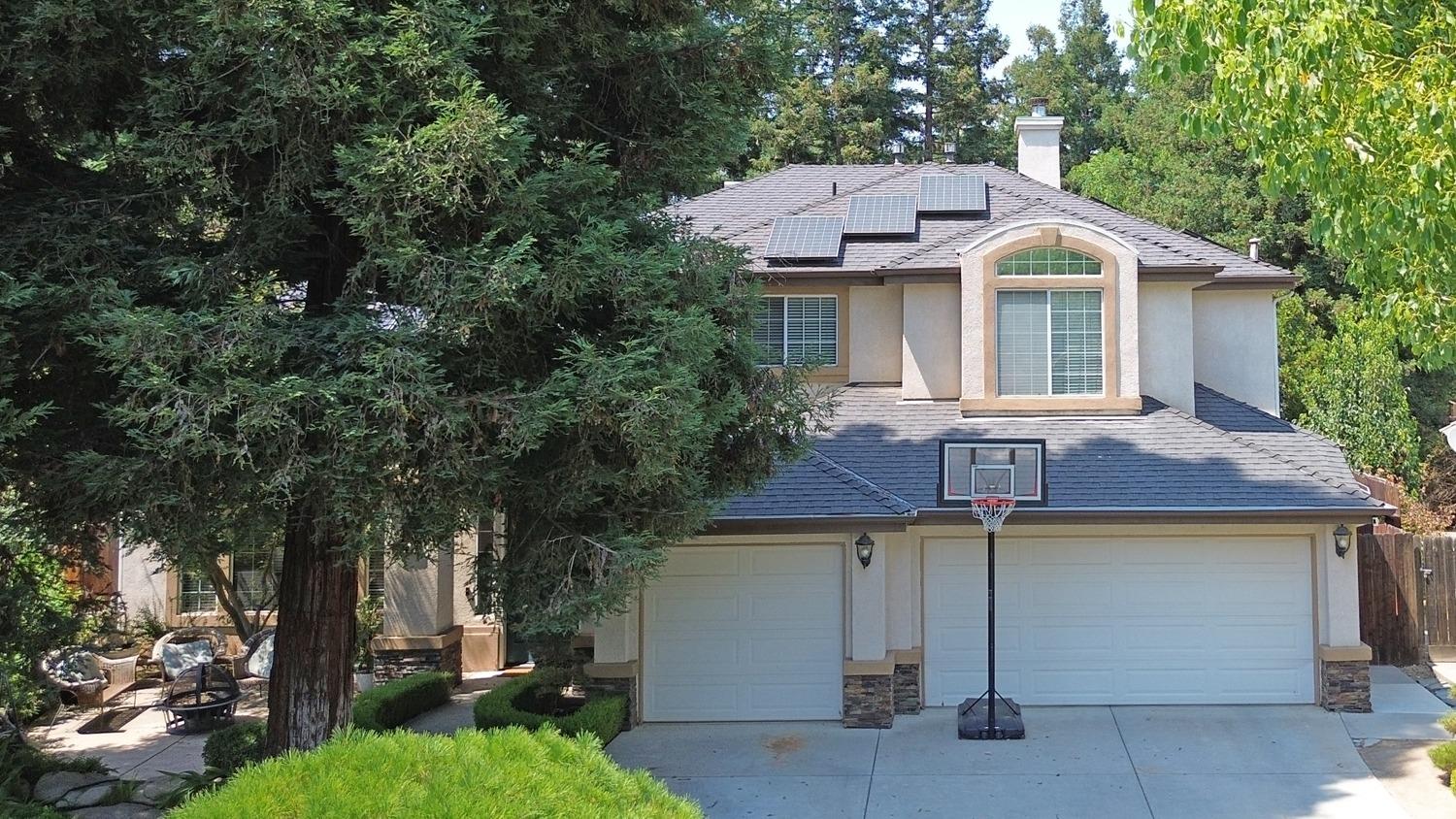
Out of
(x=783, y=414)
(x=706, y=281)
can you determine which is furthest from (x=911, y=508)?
(x=706, y=281)

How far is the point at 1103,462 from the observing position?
41.0 ft

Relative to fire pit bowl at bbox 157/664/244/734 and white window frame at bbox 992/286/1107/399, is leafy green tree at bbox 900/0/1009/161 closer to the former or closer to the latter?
white window frame at bbox 992/286/1107/399

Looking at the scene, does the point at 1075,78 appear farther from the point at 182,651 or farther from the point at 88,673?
the point at 88,673

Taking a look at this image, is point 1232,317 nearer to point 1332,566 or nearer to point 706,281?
point 1332,566

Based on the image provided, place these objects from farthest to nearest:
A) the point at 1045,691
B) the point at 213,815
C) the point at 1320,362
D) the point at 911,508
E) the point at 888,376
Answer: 1. the point at 1320,362
2. the point at 888,376
3. the point at 1045,691
4. the point at 911,508
5. the point at 213,815

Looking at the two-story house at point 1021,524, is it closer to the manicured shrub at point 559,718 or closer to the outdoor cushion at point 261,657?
the manicured shrub at point 559,718

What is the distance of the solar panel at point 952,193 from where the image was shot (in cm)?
1523

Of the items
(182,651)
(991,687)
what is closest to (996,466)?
(991,687)

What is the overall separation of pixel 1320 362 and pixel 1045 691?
14.6m

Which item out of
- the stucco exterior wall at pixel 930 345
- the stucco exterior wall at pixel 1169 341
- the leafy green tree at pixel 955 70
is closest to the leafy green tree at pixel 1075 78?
the leafy green tree at pixel 955 70

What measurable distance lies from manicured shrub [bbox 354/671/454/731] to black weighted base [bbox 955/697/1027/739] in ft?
19.6

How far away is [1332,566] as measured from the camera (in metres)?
11.9

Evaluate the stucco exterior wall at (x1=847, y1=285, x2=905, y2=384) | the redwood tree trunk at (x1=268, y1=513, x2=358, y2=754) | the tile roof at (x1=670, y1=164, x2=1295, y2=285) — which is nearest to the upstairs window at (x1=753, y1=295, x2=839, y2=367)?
the stucco exterior wall at (x1=847, y1=285, x2=905, y2=384)

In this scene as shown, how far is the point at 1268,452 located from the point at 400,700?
10206mm
